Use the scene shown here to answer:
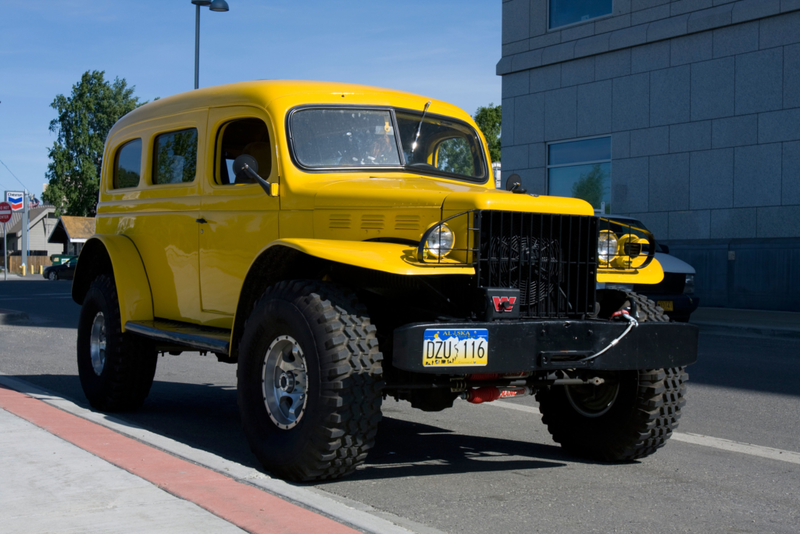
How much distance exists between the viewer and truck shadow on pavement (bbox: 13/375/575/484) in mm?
5297

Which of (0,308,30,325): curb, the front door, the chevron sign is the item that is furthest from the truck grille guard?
the chevron sign

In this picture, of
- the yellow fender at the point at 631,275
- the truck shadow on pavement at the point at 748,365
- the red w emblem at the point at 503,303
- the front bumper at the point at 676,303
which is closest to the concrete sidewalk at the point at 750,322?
the front bumper at the point at 676,303

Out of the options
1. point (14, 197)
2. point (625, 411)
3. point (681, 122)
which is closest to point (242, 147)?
point (625, 411)

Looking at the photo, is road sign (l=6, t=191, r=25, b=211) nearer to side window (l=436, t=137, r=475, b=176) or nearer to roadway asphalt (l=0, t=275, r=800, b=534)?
roadway asphalt (l=0, t=275, r=800, b=534)

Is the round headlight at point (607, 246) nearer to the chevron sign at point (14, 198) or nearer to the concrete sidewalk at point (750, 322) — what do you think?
the concrete sidewalk at point (750, 322)

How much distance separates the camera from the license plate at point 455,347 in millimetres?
4289

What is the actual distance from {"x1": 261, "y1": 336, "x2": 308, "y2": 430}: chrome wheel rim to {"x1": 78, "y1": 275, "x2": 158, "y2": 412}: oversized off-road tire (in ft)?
7.53

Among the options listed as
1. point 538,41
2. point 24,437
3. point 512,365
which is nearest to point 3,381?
point 24,437

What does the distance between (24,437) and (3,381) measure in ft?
9.94

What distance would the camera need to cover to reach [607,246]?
17.0 feet

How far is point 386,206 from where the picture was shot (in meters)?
4.95

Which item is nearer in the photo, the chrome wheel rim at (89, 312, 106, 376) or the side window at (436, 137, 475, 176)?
the side window at (436, 137, 475, 176)

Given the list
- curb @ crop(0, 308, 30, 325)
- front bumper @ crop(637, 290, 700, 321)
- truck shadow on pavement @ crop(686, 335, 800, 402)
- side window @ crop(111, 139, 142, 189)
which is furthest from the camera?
curb @ crop(0, 308, 30, 325)

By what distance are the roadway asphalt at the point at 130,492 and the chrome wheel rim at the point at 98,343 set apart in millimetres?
1147
